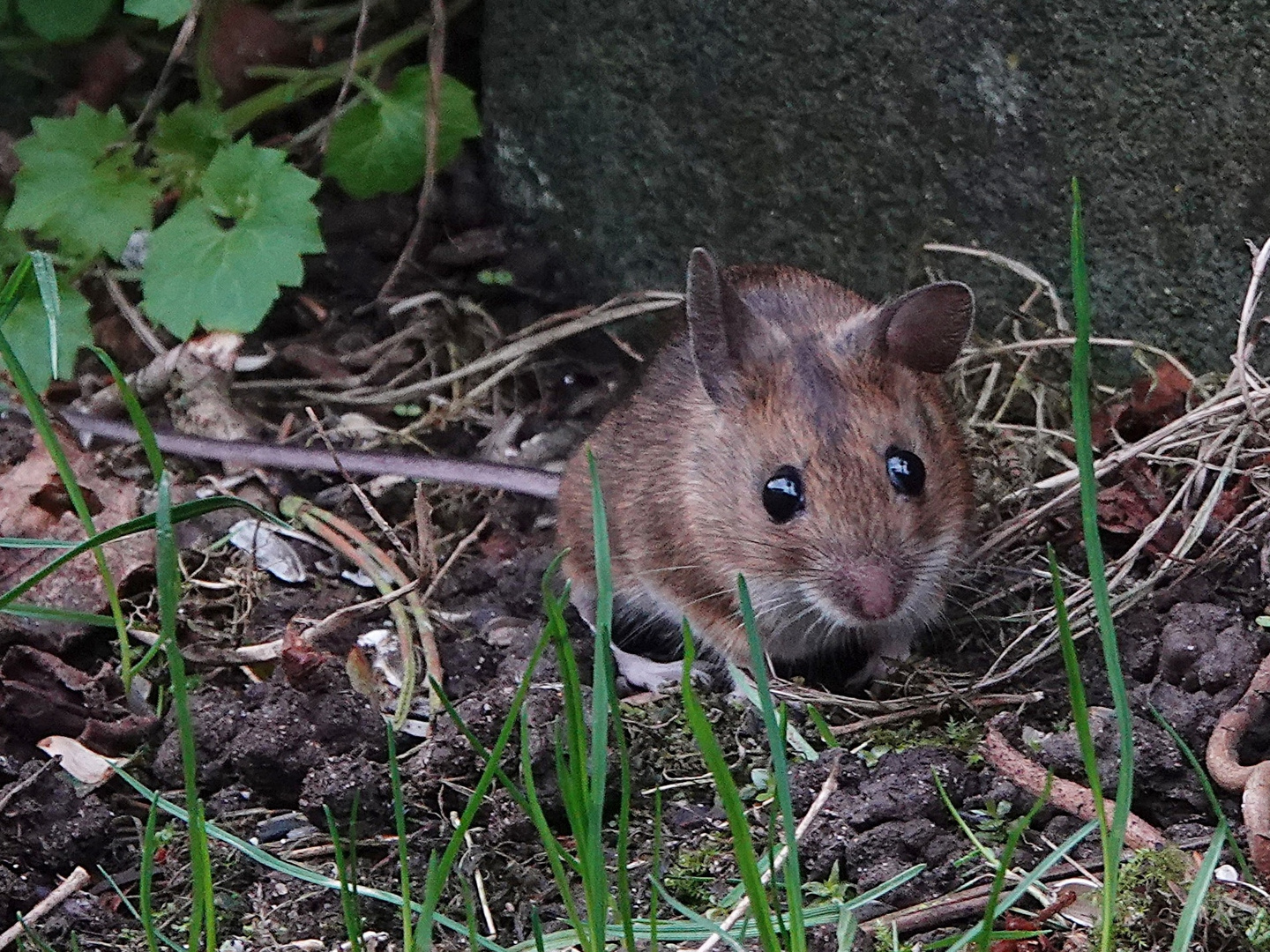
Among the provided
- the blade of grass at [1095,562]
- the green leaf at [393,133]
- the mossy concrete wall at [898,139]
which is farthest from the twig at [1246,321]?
the green leaf at [393,133]

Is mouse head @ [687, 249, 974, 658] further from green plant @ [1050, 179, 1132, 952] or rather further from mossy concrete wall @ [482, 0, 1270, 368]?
green plant @ [1050, 179, 1132, 952]

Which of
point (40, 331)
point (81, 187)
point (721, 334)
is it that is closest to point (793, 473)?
point (721, 334)

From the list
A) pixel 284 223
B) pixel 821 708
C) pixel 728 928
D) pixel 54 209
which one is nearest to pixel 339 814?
pixel 728 928

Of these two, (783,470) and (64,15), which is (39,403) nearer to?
(783,470)

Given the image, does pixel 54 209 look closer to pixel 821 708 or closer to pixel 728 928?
pixel 821 708

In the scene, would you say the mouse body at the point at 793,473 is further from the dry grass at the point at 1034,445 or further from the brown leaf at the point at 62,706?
the brown leaf at the point at 62,706

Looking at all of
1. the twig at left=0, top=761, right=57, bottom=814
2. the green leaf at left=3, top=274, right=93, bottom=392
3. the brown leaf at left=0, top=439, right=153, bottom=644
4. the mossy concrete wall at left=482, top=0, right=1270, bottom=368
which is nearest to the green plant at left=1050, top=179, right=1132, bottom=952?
the mossy concrete wall at left=482, top=0, right=1270, bottom=368
